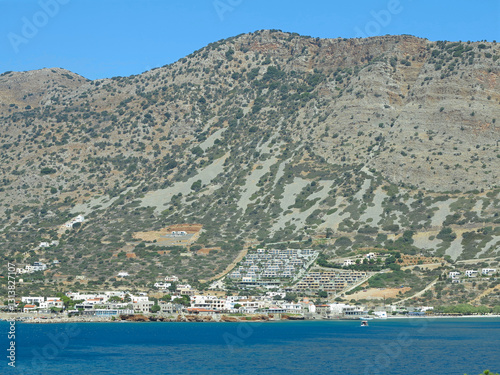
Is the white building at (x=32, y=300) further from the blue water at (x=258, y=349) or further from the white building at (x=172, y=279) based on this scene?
the white building at (x=172, y=279)

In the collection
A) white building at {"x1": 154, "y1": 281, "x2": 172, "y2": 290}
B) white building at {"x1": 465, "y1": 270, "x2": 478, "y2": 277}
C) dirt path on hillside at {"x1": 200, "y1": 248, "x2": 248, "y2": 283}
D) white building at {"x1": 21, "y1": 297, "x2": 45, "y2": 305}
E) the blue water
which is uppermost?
dirt path on hillside at {"x1": 200, "y1": 248, "x2": 248, "y2": 283}

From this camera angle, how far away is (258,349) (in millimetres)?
113438

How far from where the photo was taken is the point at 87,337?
13200 cm

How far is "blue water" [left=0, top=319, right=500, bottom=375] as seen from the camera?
9362cm

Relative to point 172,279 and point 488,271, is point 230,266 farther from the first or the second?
point 488,271

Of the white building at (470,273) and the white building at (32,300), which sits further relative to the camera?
the white building at (470,273)

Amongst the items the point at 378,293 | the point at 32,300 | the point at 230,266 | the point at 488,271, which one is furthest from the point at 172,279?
the point at 488,271

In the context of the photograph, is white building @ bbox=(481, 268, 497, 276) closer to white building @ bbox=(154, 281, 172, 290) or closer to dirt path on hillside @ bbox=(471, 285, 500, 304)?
dirt path on hillside @ bbox=(471, 285, 500, 304)

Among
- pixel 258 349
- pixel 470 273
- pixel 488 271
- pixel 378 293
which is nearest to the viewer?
pixel 258 349

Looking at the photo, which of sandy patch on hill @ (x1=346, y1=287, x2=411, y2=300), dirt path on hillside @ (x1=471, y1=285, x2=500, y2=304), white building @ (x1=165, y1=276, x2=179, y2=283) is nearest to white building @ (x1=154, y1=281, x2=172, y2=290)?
white building @ (x1=165, y1=276, x2=179, y2=283)

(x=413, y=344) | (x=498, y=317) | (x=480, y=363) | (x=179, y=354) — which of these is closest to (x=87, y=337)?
(x=179, y=354)

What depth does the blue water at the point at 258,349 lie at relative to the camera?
93.6 m

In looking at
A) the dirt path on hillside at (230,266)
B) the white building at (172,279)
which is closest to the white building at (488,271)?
the dirt path on hillside at (230,266)

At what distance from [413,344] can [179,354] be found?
113ft
